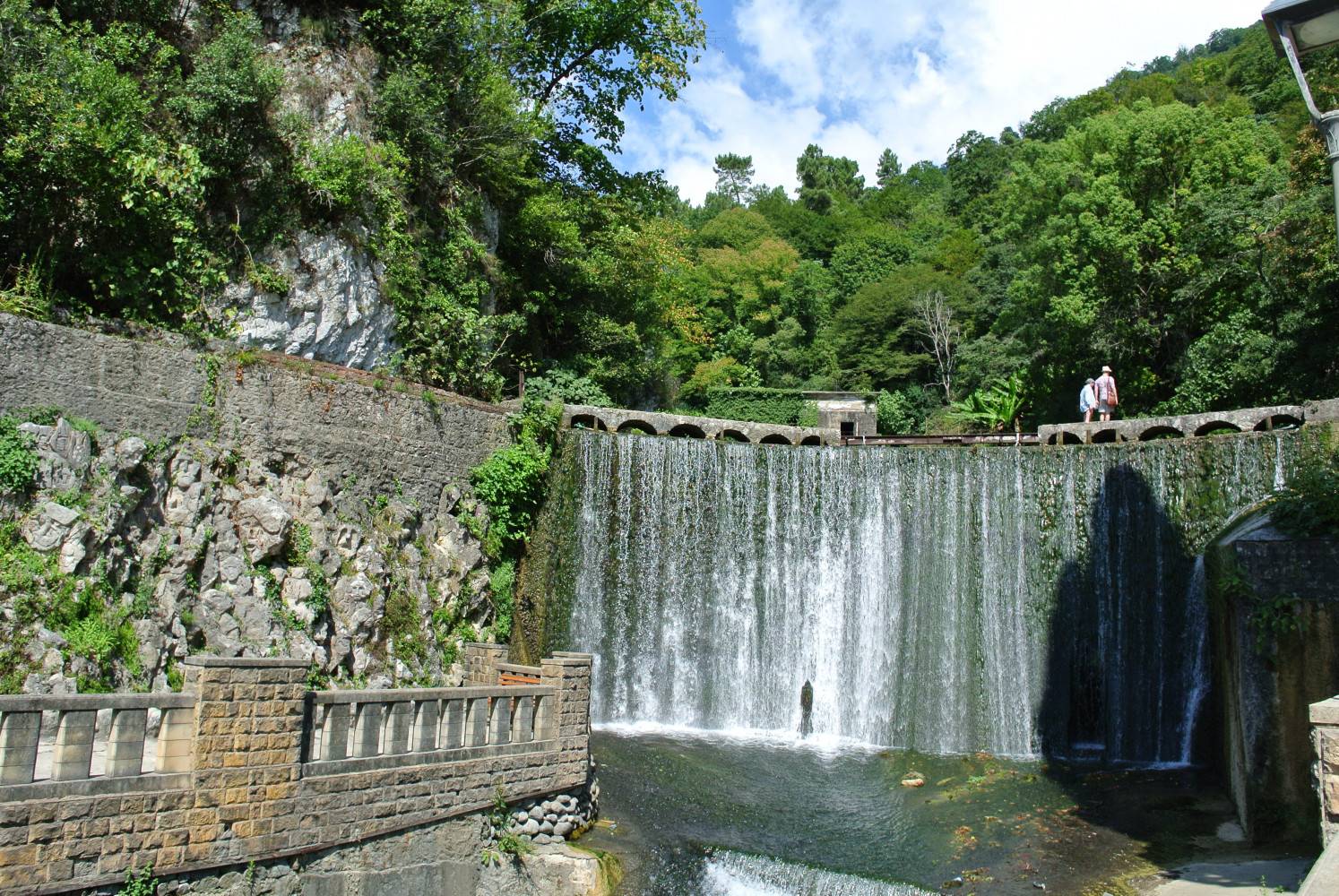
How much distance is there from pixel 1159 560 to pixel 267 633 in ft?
42.1

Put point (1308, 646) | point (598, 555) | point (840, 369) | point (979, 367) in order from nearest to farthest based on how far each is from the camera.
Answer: point (1308, 646) < point (598, 555) < point (979, 367) < point (840, 369)

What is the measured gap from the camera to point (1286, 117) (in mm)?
27141

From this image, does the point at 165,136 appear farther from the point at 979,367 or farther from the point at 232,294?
the point at 979,367

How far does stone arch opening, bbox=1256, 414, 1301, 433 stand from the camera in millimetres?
16906

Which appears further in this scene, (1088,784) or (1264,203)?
(1264,203)

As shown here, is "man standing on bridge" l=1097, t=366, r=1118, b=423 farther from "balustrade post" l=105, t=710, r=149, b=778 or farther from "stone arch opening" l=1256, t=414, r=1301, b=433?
"balustrade post" l=105, t=710, r=149, b=778

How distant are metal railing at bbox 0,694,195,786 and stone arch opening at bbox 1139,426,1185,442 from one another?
16521 mm

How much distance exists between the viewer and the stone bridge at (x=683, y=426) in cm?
1856

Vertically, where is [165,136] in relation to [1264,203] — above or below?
below

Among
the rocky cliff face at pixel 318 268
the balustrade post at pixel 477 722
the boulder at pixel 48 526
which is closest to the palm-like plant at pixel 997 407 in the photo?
the rocky cliff face at pixel 318 268

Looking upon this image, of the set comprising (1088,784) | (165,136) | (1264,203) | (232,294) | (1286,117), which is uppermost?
(1286,117)

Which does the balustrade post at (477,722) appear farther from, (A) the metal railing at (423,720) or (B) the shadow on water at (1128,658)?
(B) the shadow on water at (1128,658)

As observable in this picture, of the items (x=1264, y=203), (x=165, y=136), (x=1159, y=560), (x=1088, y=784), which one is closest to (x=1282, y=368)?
(x=1264, y=203)

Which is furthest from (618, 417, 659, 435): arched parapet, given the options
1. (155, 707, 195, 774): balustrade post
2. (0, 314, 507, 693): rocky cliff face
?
(155, 707, 195, 774): balustrade post
